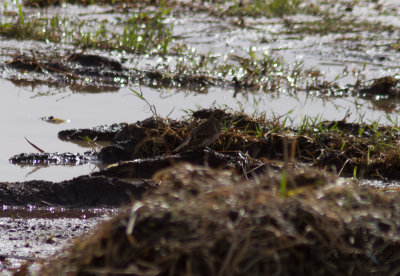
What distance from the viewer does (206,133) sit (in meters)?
5.30

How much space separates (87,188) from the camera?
4.58 metres

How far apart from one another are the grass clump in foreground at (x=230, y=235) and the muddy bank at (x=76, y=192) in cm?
200

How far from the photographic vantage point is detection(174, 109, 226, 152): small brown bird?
17.3ft

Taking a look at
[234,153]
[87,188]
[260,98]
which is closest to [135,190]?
[87,188]

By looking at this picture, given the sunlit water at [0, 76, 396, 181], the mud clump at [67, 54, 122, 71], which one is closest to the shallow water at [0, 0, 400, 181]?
the sunlit water at [0, 76, 396, 181]

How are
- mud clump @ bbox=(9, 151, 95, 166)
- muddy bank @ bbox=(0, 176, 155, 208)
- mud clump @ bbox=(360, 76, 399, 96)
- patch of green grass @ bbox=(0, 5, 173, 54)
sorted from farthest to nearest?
patch of green grass @ bbox=(0, 5, 173, 54)
mud clump @ bbox=(360, 76, 399, 96)
mud clump @ bbox=(9, 151, 95, 166)
muddy bank @ bbox=(0, 176, 155, 208)

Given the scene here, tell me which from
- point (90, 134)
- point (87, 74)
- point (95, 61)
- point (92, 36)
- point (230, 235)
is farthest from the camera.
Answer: point (92, 36)

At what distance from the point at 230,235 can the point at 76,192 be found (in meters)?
2.45

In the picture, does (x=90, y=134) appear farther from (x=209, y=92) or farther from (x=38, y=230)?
(x=209, y=92)

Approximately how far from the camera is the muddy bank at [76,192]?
14.5 feet

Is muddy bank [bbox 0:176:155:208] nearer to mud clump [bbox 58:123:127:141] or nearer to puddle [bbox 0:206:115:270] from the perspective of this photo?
puddle [bbox 0:206:115:270]

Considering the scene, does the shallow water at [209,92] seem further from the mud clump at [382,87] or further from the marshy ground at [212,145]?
the mud clump at [382,87]

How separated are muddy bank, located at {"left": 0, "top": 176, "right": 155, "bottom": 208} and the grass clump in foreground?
78.6 inches

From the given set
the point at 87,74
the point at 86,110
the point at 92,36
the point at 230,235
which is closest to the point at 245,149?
the point at 86,110
